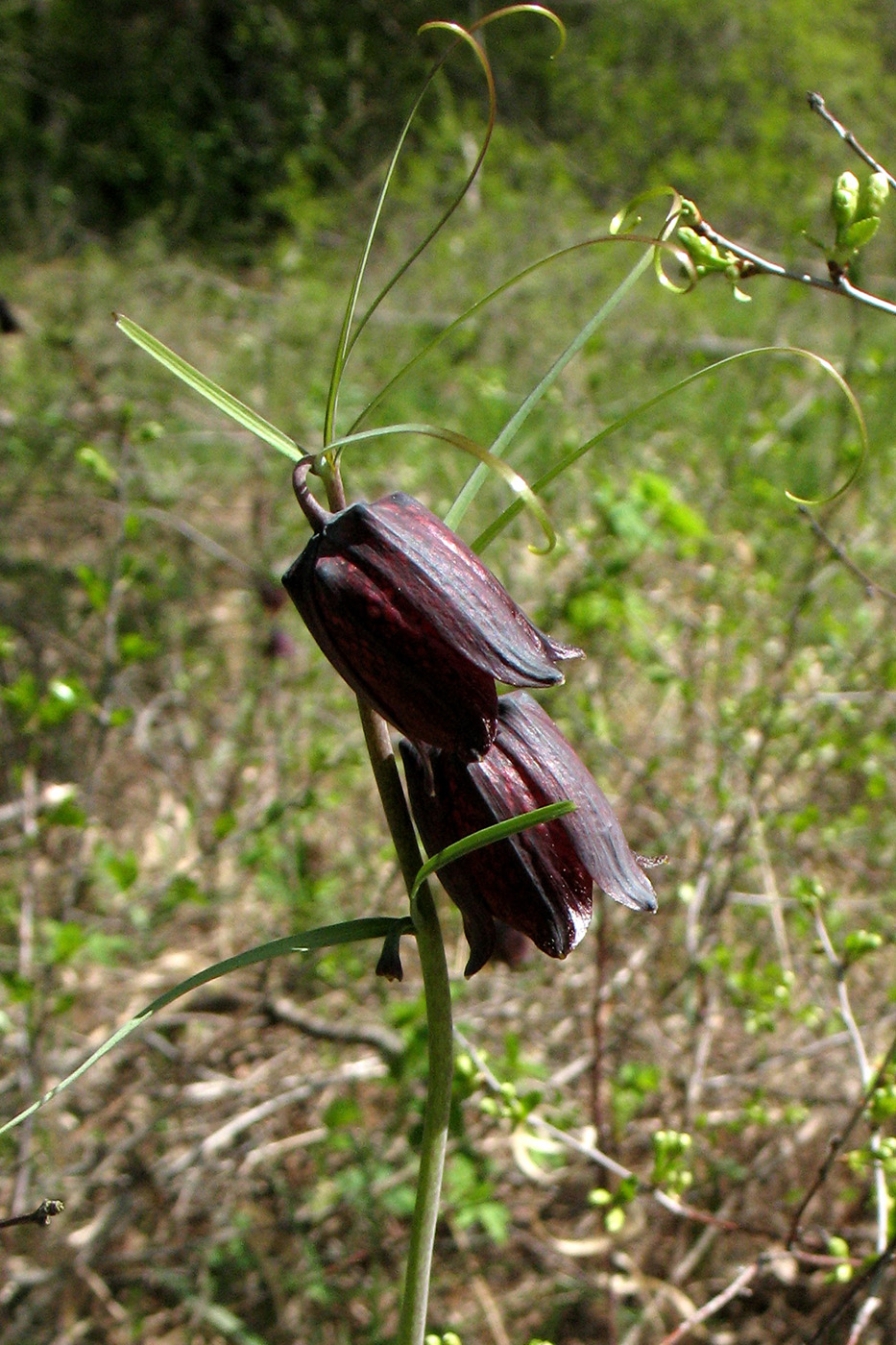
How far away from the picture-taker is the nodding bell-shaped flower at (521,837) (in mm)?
755

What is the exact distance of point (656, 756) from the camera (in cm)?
210

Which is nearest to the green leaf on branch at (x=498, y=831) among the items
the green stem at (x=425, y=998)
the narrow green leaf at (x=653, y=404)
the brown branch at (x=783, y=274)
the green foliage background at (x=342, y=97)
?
the green stem at (x=425, y=998)

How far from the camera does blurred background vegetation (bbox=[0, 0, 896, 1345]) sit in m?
1.52

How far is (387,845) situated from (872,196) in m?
1.42

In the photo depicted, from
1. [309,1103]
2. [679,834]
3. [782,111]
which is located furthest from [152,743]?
[782,111]

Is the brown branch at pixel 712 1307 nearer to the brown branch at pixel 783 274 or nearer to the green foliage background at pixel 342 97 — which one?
the brown branch at pixel 783 274

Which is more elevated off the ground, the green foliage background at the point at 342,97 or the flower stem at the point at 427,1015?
the green foliage background at the point at 342,97

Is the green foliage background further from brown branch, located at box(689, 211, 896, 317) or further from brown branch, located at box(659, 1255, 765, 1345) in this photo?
brown branch, located at box(659, 1255, 765, 1345)

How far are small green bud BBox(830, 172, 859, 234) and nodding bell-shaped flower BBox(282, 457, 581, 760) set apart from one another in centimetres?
35

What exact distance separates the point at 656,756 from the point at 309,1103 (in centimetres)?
82

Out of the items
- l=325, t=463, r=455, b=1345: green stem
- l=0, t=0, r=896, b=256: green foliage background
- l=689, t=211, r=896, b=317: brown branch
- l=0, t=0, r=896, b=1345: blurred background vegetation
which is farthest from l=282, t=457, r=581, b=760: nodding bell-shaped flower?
l=0, t=0, r=896, b=256: green foliage background

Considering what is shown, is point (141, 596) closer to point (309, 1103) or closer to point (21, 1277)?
point (309, 1103)

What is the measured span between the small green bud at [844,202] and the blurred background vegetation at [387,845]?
0.08 metres

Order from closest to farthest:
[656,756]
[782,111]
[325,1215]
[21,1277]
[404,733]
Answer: [404,733] < [21,1277] < [325,1215] < [656,756] < [782,111]
